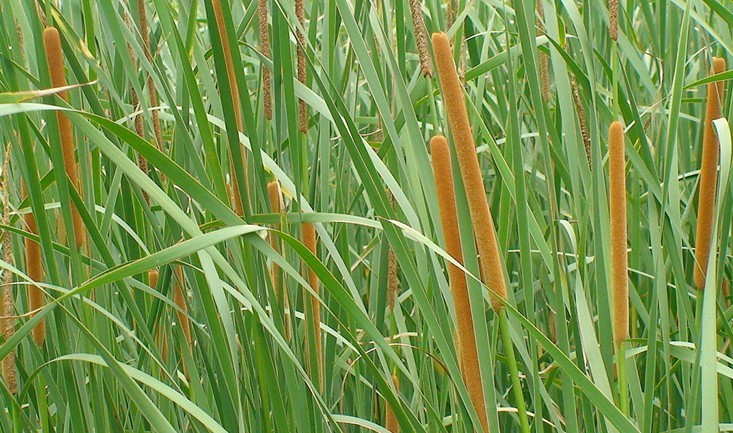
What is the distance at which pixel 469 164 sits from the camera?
62 centimetres

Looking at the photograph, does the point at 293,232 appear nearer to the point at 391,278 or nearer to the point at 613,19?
the point at 391,278

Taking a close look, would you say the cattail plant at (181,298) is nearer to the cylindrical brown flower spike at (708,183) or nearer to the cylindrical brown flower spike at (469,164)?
the cylindrical brown flower spike at (469,164)

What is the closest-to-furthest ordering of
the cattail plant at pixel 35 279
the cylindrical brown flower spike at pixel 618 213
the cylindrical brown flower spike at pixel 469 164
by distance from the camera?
the cylindrical brown flower spike at pixel 469 164
the cylindrical brown flower spike at pixel 618 213
the cattail plant at pixel 35 279

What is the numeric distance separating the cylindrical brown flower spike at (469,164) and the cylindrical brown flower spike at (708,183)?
0.29m

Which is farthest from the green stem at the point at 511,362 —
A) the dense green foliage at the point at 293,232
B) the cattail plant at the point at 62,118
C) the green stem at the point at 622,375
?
the cattail plant at the point at 62,118

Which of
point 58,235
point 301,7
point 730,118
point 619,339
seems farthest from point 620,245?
point 58,235

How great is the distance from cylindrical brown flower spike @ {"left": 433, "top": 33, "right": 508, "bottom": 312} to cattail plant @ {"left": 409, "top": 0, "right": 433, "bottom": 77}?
0.08 feet

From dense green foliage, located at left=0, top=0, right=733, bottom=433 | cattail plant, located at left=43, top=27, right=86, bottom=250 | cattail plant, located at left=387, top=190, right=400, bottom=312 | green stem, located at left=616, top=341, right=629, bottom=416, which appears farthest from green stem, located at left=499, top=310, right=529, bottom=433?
cattail plant, located at left=43, top=27, right=86, bottom=250

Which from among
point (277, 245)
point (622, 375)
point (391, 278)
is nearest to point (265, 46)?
point (277, 245)

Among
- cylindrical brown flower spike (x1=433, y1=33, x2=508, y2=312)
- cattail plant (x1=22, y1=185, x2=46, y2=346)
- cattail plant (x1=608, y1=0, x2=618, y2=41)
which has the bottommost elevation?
cattail plant (x1=22, y1=185, x2=46, y2=346)

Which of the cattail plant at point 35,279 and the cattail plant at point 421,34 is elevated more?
the cattail plant at point 421,34

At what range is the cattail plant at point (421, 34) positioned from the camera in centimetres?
62

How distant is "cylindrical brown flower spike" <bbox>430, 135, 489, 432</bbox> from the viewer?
0.63 meters

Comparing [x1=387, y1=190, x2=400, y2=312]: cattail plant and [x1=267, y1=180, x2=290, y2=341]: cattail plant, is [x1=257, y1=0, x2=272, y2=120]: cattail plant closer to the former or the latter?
[x1=267, y1=180, x2=290, y2=341]: cattail plant
